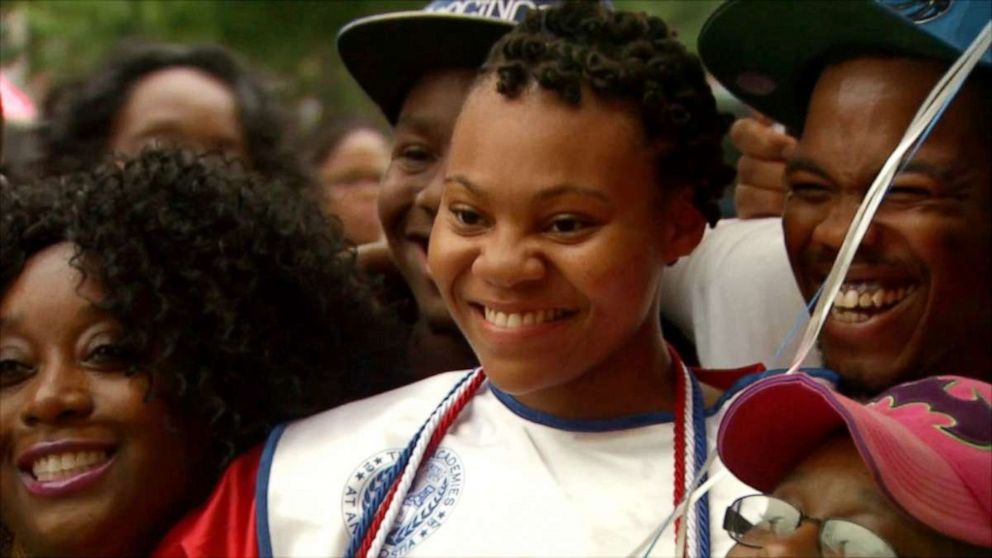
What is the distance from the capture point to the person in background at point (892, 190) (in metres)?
2.31

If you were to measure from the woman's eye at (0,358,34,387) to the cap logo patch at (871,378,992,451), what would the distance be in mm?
1417

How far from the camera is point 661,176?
7.77 feet

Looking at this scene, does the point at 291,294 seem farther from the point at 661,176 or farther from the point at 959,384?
the point at 959,384

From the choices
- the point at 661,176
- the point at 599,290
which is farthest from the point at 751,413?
the point at 661,176

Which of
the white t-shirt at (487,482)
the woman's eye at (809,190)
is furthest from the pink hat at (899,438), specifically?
the woman's eye at (809,190)

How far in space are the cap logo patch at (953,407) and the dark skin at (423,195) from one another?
4.10 feet

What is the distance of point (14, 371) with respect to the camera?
2.57 m

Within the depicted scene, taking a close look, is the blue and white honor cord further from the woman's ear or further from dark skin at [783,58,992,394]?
the woman's ear

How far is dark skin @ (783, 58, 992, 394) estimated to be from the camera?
2.32 meters

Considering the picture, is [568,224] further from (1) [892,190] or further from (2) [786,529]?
(2) [786,529]

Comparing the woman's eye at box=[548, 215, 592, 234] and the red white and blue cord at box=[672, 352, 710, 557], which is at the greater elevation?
the woman's eye at box=[548, 215, 592, 234]

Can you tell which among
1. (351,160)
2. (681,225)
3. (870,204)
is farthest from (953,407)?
(351,160)

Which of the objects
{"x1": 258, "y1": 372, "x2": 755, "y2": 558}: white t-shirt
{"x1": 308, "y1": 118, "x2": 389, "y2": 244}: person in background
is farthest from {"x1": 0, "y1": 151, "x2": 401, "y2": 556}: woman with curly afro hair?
{"x1": 308, "y1": 118, "x2": 389, "y2": 244}: person in background

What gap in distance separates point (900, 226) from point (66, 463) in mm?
1335
